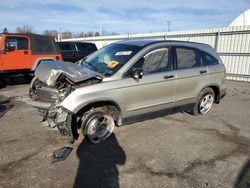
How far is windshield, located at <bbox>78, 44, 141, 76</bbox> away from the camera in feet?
14.3

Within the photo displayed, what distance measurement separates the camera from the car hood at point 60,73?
3.77 m

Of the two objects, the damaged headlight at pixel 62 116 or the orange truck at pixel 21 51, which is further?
the orange truck at pixel 21 51

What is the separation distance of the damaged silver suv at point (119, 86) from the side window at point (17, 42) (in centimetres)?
533

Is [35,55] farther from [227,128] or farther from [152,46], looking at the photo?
[227,128]

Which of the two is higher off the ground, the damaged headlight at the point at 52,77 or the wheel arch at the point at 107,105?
the damaged headlight at the point at 52,77

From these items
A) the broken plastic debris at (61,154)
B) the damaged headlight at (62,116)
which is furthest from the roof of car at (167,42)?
the broken plastic debris at (61,154)

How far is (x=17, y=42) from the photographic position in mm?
9227

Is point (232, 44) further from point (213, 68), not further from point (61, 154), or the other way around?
point (61, 154)

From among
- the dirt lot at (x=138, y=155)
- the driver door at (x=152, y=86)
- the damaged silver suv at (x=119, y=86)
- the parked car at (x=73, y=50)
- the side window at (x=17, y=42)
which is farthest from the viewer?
the parked car at (x=73, y=50)

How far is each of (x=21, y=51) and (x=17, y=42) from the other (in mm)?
409

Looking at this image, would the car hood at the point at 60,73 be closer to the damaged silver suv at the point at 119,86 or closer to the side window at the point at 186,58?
the damaged silver suv at the point at 119,86

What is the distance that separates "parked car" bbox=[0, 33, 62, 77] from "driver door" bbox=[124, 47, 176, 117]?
5.10m

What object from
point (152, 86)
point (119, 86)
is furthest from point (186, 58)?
point (119, 86)

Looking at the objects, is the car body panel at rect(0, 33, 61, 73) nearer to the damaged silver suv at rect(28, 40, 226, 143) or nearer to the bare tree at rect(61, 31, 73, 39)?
the damaged silver suv at rect(28, 40, 226, 143)
